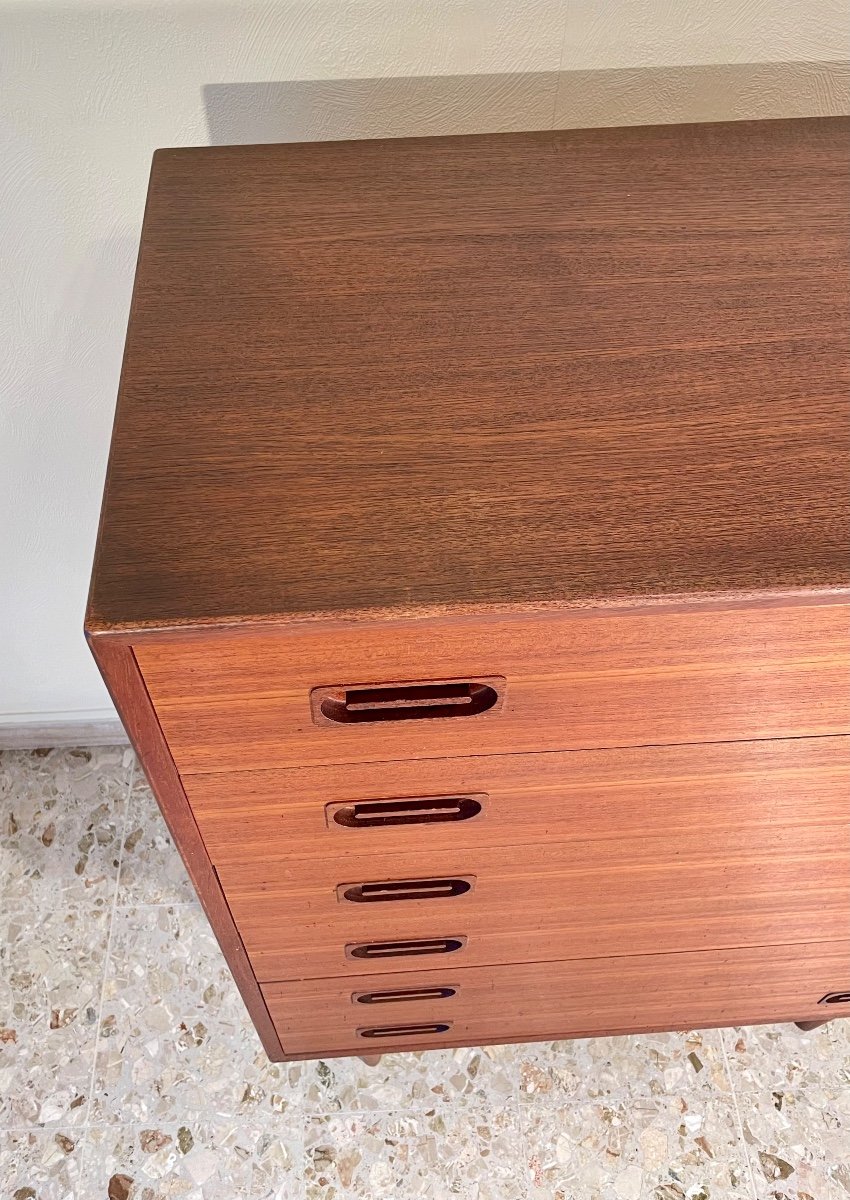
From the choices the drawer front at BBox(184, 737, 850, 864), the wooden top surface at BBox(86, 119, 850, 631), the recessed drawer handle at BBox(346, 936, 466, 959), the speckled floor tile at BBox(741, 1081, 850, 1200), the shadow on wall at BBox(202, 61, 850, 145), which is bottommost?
the speckled floor tile at BBox(741, 1081, 850, 1200)

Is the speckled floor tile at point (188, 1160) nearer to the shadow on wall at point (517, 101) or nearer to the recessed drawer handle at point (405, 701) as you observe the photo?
the recessed drawer handle at point (405, 701)

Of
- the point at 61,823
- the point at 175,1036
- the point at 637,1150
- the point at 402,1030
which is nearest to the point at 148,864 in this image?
the point at 61,823

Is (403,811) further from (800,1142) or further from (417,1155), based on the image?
(800,1142)

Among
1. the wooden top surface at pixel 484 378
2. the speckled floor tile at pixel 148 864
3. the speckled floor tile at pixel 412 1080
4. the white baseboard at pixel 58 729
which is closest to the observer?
the wooden top surface at pixel 484 378

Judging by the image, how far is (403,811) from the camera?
818 mm

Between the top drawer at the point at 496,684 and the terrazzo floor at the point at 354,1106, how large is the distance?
0.76 m

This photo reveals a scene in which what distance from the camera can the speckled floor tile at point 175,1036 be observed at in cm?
130

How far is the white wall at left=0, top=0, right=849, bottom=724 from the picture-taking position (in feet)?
2.94

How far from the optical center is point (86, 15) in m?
0.88

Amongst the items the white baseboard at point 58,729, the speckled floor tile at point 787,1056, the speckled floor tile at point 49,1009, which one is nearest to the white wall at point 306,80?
the white baseboard at point 58,729

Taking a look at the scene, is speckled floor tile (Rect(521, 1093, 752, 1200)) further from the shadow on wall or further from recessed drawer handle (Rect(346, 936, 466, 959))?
the shadow on wall

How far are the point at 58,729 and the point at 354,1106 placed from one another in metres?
0.75

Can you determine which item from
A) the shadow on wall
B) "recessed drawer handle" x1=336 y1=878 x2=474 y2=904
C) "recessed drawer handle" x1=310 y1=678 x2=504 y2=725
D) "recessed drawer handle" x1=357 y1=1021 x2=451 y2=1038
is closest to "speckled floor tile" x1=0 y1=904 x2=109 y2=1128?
"recessed drawer handle" x1=357 y1=1021 x2=451 y2=1038

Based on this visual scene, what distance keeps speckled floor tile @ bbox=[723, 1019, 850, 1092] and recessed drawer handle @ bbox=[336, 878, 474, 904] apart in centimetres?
65
